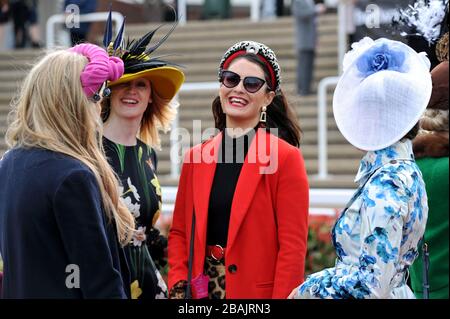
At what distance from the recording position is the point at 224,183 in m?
4.08

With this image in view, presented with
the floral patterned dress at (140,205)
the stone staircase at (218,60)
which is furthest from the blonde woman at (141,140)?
the stone staircase at (218,60)

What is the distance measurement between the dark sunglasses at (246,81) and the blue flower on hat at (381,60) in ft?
2.78

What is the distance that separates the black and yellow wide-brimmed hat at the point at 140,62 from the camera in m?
4.37

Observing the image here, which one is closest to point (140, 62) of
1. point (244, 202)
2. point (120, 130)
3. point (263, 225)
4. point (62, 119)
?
point (120, 130)

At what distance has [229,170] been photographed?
13.5 ft

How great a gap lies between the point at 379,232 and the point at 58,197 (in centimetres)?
A: 108

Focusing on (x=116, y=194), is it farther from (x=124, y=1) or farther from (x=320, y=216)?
(x=124, y=1)

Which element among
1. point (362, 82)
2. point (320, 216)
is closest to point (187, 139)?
point (320, 216)

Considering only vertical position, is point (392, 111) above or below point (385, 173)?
above

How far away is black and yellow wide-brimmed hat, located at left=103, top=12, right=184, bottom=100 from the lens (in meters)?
4.37

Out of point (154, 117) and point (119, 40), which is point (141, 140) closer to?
point (154, 117)

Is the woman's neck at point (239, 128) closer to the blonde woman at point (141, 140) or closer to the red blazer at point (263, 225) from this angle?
the red blazer at point (263, 225)

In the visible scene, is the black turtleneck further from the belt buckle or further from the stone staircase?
the stone staircase
